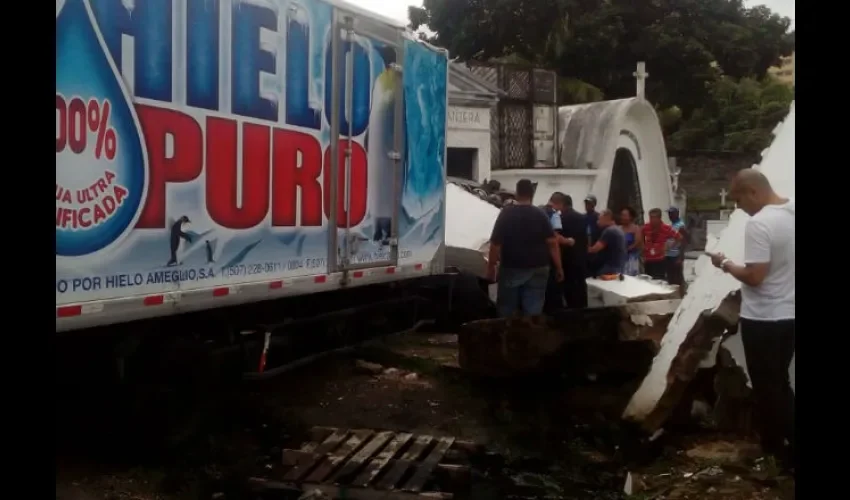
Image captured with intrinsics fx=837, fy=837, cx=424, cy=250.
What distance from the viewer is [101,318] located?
3.88 m

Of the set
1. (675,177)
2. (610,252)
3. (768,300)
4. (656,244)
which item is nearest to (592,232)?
(610,252)

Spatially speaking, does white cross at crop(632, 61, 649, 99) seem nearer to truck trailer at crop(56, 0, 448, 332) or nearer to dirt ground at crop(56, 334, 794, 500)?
truck trailer at crop(56, 0, 448, 332)

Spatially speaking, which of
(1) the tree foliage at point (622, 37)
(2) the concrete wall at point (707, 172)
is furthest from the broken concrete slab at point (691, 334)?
(1) the tree foliage at point (622, 37)

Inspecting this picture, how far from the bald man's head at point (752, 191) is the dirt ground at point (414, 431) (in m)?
1.37

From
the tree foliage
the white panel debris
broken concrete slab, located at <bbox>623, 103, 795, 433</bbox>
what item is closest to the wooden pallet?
broken concrete slab, located at <bbox>623, 103, 795, 433</bbox>

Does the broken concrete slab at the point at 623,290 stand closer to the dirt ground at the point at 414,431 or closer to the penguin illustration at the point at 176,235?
the dirt ground at the point at 414,431

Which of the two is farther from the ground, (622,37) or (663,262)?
(622,37)

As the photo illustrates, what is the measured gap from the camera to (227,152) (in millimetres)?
4559

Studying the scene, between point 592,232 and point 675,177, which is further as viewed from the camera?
point 675,177

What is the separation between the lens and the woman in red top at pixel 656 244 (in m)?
9.25

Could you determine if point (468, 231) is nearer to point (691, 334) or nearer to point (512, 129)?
point (691, 334)

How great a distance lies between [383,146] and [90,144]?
8.84 feet

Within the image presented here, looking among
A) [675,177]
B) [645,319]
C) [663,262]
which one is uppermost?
[675,177]
